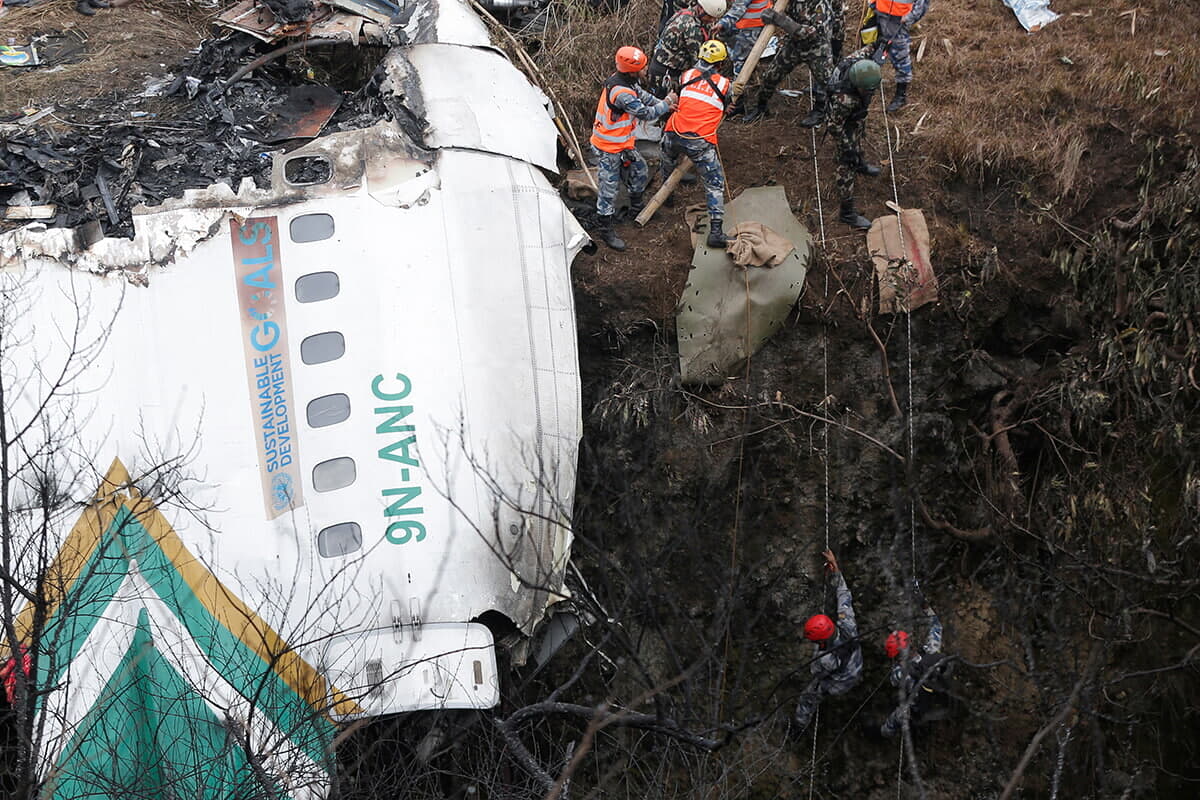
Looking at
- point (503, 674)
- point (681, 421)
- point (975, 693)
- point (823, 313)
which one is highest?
point (823, 313)

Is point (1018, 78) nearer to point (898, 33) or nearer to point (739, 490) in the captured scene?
point (898, 33)

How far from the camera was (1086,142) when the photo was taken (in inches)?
350

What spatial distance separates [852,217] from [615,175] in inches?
82.1

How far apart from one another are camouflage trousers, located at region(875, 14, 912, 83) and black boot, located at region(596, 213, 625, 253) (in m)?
2.88

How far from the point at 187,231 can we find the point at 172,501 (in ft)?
6.10

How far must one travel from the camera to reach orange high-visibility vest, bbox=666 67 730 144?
25.9 ft

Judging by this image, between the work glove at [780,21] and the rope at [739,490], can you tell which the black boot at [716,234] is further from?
the work glove at [780,21]

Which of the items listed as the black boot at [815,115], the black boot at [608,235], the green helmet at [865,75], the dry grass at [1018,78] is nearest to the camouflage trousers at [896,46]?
the dry grass at [1018,78]

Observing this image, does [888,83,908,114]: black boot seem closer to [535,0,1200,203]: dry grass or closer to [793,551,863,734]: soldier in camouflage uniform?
[535,0,1200,203]: dry grass

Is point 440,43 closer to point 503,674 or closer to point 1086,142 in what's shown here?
point 503,674

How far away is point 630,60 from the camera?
7.76m

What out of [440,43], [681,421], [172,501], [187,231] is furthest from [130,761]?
[440,43]

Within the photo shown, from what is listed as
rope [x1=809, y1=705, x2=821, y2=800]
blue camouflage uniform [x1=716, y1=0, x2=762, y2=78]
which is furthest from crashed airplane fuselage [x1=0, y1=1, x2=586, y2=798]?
rope [x1=809, y1=705, x2=821, y2=800]

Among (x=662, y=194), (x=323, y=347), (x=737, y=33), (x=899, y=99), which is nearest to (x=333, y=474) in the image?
(x=323, y=347)
